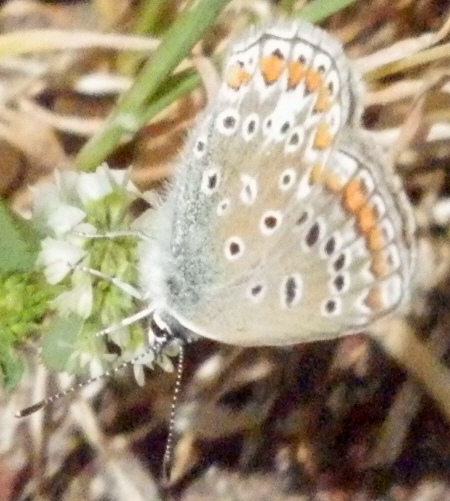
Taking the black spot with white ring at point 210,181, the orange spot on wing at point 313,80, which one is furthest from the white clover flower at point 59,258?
the orange spot on wing at point 313,80

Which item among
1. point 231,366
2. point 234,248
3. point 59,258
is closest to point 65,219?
point 59,258

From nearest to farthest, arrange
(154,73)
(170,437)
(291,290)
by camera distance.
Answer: (291,290), (154,73), (170,437)

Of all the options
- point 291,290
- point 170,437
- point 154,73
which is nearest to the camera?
point 291,290

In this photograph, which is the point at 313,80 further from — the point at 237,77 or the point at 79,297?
the point at 79,297

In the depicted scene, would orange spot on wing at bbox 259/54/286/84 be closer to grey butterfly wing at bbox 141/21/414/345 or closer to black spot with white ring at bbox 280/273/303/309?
grey butterfly wing at bbox 141/21/414/345

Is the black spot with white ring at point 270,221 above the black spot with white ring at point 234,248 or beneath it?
above

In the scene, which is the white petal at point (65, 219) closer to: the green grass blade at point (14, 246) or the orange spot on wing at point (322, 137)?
the green grass blade at point (14, 246)

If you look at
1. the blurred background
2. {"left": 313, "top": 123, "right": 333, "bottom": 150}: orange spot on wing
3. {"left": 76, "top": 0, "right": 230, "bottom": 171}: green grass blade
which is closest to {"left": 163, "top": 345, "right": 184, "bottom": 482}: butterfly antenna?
the blurred background
